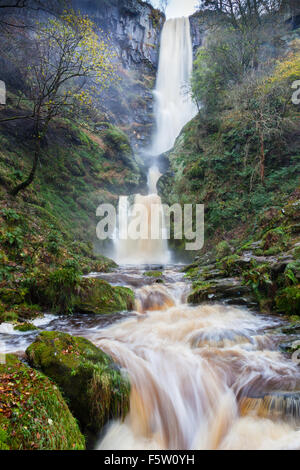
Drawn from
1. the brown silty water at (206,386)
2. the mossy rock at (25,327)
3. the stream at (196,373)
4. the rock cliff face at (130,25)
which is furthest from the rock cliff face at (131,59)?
the brown silty water at (206,386)

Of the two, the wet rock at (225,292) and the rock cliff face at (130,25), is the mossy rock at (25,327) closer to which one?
the wet rock at (225,292)

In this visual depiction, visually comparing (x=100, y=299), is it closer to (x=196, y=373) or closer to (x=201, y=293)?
(x=201, y=293)

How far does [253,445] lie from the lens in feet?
→ 8.31

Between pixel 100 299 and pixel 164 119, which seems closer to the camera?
pixel 100 299

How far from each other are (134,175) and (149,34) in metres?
29.9

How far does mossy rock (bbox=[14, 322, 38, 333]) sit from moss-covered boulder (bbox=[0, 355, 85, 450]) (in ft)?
6.49

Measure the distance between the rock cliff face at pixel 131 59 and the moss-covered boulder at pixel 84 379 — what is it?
3080cm

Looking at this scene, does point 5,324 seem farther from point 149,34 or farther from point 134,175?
point 149,34

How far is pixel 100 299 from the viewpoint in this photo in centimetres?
589

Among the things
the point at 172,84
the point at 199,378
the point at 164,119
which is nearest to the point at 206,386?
the point at 199,378

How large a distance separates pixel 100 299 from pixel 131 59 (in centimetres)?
4018

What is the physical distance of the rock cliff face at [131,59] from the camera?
3123 centimetres

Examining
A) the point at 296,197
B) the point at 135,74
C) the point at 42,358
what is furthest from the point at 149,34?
the point at 42,358

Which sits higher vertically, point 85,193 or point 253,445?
point 85,193
